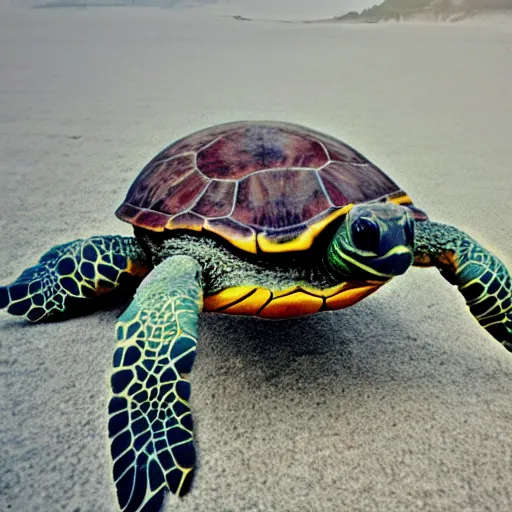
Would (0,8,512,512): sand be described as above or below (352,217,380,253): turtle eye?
below

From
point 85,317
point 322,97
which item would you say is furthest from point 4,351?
point 322,97

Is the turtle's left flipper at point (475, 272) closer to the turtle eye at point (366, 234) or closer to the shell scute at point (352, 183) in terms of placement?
the shell scute at point (352, 183)

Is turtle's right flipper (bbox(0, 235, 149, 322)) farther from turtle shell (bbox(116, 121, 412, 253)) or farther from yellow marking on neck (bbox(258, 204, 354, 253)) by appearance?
yellow marking on neck (bbox(258, 204, 354, 253))

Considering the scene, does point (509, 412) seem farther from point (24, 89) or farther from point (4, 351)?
point (24, 89)

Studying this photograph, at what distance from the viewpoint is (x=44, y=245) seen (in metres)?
2.36

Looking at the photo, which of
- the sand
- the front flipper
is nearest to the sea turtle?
the front flipper

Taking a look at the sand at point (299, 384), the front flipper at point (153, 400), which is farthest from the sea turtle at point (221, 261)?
the sand at point (299, 384)

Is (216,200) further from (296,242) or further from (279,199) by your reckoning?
(296,242)

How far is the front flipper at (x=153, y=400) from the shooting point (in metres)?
1.08

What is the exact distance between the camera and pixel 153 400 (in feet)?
3.84

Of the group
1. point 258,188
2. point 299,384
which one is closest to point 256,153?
point 258,188

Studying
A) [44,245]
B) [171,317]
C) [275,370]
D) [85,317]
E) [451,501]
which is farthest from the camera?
[44,245]

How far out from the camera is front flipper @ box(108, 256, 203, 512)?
1078 mm

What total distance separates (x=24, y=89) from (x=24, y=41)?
6.97 m
